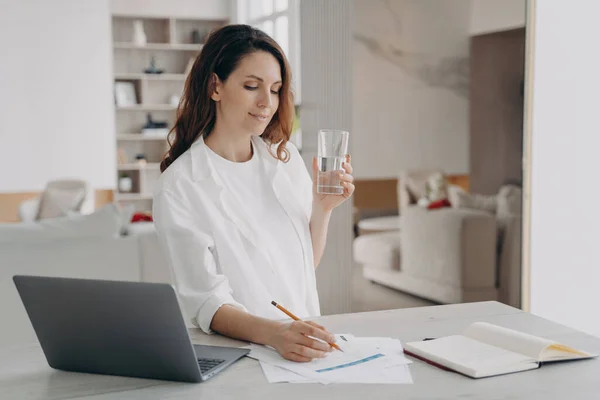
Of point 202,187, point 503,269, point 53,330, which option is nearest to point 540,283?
point 503,269

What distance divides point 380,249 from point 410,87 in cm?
86

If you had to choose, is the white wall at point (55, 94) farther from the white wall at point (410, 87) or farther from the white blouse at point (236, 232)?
the white blouse at point (236, 232)

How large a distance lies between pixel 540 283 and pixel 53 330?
3.07m

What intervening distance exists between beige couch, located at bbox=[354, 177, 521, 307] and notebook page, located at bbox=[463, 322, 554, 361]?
229 centimetres

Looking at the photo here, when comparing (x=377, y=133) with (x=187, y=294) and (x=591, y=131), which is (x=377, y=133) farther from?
(x=187, y=294)

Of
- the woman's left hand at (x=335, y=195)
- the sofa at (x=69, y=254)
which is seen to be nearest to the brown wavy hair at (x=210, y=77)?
the woman's left hand at (x=335, y=195)

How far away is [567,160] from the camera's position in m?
3.69

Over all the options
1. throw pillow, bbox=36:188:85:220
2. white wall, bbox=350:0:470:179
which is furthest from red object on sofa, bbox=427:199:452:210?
throw pillow, bbox=36:188:85:220

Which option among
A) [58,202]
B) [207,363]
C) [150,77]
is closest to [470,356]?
[207,363]

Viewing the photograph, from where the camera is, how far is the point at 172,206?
5.45 feet

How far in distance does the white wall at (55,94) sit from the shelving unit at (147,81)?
0.24m

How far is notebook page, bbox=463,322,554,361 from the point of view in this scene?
50.7 inches

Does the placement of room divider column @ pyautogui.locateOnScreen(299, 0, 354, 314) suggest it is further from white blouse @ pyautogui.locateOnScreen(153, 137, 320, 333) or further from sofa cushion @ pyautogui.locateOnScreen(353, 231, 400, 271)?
white blouse @ pyautogui.locateOnScreen(153, 137, 320, 333)

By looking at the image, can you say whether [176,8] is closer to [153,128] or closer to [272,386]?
[153,128]
